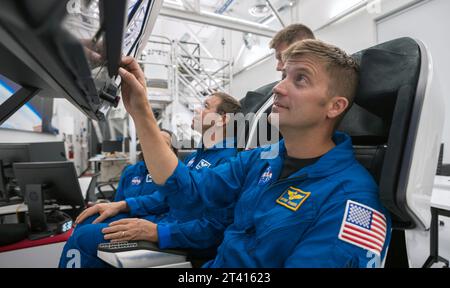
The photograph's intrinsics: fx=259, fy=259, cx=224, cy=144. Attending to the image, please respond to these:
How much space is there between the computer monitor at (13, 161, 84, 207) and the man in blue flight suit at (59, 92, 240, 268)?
27 centimetres

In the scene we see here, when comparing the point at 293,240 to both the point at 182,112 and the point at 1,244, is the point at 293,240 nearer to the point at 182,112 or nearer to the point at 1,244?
the point at 1,244

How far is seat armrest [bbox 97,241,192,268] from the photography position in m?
0.78

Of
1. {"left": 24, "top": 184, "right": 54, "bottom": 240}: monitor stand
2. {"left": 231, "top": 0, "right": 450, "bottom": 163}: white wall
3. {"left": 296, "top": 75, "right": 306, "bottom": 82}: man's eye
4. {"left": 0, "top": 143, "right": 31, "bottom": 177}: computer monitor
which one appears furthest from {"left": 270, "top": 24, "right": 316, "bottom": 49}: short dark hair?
{"left": 0, "top": 143, "right": 31, "bottom": 177}: computer monitor

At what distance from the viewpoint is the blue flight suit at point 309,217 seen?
62cm

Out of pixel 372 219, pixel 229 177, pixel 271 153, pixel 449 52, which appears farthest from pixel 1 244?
pixel 449 52

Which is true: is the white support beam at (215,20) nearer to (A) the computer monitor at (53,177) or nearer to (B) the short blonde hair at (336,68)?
(A) the computer monitor at (53,177)

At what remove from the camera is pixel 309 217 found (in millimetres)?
699

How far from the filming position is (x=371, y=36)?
342 centimetres

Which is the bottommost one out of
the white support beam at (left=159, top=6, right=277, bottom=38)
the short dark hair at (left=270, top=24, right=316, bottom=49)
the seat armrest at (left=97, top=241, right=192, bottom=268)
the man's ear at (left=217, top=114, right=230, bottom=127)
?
the seat armrest at (left=97, top=241, right=192, bottom=268)

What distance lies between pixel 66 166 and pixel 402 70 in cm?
165

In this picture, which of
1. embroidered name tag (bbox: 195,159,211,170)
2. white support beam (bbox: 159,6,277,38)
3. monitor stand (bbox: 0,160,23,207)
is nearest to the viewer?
embroidered name tag (bbox: 195,159,211,170)

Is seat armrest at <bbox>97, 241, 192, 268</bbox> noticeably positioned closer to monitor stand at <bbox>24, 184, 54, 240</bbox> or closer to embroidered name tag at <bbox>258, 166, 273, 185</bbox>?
embroidered name tag at <bbox>258, 166, 273, 185</bbox>

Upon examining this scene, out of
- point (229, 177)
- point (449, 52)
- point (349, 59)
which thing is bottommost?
point (229, 177)

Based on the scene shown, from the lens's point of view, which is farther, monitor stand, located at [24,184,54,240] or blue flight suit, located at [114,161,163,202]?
→ blue flight suit, located at [114,161,163,202]
